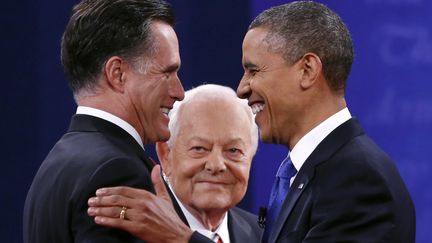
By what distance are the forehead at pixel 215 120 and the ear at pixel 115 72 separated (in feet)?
3.32

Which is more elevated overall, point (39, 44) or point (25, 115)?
point (39, 44)

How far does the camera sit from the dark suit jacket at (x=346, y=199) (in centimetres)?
215

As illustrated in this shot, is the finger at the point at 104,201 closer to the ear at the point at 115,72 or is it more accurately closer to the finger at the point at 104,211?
the finger at the point at 104,211

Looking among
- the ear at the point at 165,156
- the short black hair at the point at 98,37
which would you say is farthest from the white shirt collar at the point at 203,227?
the short black hair at the point at 98,37

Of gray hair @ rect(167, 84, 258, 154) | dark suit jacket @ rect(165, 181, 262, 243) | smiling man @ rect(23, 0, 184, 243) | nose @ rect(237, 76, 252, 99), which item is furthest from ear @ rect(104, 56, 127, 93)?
gray hair @ rect(167, 84, 258, 154)

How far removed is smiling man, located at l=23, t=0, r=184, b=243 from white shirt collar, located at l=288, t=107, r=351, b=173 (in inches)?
13.3

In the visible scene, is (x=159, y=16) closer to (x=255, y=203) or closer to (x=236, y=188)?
(x=236, y=188)

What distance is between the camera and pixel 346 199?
2158 mm

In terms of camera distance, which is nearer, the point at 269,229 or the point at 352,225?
the point at 352,225

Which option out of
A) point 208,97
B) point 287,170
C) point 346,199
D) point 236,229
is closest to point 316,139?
point 287,170

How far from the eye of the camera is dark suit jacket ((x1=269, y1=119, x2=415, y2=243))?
7.04 feet

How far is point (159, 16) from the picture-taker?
2.33 meters

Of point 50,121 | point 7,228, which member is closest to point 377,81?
point 50,121

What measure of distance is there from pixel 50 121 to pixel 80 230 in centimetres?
189
